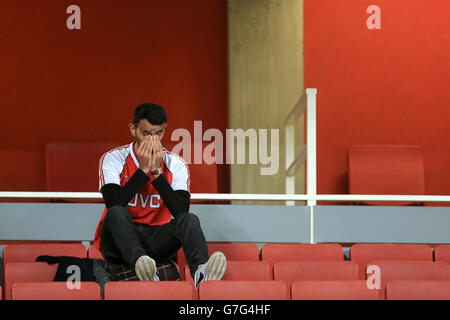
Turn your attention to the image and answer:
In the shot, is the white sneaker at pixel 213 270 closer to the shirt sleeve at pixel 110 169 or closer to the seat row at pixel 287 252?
the seat row at pixel 287 252

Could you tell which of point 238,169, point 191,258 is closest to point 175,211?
point 191,258

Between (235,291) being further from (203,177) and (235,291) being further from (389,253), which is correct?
(203,177)

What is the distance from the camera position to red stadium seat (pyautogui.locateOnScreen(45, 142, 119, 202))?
3.10 m

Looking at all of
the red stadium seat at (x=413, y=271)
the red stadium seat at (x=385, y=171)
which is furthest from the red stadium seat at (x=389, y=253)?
the red stadium seat at (x=385, y=171)

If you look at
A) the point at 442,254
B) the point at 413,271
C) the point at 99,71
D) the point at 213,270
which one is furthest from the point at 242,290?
the point at 99,71

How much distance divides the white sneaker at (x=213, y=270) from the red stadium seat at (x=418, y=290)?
0.36 metres

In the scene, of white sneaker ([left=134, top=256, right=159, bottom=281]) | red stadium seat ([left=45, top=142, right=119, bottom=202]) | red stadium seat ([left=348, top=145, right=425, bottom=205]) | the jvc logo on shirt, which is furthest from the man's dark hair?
red stadium seat ([left=348, top=145, right=425, bottom=205])

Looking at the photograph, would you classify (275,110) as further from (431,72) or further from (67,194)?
(67,194)

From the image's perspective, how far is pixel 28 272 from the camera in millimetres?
1854

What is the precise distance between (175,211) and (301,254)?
0.37 meters

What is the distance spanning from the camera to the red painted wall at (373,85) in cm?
351

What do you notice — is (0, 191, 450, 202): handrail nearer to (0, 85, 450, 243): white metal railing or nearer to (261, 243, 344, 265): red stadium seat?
(0, 85, 450, 243): white metal railing

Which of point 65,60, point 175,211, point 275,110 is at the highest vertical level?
point 65,60

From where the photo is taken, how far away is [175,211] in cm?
202
